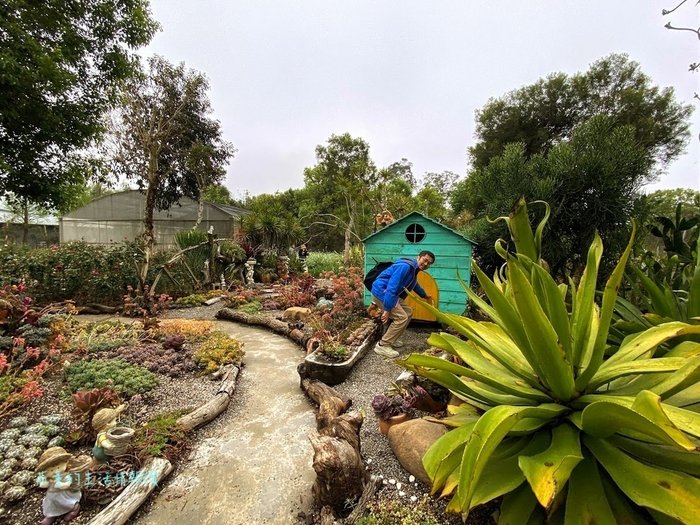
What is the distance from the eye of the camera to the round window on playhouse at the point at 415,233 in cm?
494

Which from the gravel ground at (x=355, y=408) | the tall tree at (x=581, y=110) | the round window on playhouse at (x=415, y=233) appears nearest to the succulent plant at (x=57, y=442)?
the gravel ground at (x=355, y=408)

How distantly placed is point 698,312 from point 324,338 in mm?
3330

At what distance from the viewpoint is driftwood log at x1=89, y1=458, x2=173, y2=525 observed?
5.52 ft

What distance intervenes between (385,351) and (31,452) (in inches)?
134

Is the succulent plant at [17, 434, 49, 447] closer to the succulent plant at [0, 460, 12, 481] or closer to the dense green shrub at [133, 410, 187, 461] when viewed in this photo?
the succulent plant at [0, 460, 12, 481]

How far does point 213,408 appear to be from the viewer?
2840mm

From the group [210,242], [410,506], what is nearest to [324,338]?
[410,506]

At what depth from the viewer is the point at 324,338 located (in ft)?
12.9

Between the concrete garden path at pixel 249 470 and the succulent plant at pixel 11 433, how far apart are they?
124 cm

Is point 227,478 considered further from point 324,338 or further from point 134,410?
point 324,338

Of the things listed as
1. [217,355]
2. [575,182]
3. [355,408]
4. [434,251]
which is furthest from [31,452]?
[575,182]

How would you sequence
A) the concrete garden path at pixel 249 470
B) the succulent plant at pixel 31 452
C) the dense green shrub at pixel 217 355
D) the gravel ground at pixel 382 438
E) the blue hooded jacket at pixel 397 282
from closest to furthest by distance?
the gravel ground at pixel 382 438 → the concrete garden path at pixel 249 470 → the succulent plant at pixel 31 452 → the dense green shrub at pixel 217 355 → the blue hooded jacket at pixel 397 282

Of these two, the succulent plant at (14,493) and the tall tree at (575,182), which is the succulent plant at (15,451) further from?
the tall tree at (575,182)

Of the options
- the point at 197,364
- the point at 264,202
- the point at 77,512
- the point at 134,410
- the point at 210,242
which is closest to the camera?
the point at 77,512
